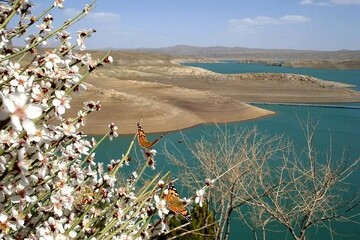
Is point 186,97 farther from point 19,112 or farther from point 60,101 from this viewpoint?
point 19,112

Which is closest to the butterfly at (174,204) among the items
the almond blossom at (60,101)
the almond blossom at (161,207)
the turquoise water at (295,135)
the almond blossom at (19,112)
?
the almond blossom at (161,207)

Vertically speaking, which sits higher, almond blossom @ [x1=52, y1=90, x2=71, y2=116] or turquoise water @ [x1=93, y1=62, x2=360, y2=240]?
almond blossom @ [x1=52, y1=90, x2=71, y2=116]

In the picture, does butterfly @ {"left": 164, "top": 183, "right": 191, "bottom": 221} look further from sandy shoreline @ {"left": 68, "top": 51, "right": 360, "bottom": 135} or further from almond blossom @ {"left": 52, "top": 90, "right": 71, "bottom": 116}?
sandy shoreline @ {"left": 68, "top": 51, "right": 360, "bottom": 135}

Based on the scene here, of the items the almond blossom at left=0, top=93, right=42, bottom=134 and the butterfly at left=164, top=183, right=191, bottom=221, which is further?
the butterfly at left=164, top=183, right=191, bottom=221

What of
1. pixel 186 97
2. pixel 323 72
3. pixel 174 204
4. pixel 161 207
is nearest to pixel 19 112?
pixel 161 207

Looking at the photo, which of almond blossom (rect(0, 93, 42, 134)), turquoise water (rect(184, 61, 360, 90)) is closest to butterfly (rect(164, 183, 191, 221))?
almond blossom (rect(0, 93, 42, 134))

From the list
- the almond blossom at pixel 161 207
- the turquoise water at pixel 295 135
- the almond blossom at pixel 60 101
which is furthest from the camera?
the turquoise water at pixel 295 135

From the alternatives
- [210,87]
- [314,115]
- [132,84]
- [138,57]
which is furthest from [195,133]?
[138,57]

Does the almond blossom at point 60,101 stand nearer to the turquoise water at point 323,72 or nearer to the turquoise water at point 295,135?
the turquoise water at point 295,135

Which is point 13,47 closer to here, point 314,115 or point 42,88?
point 42,88
